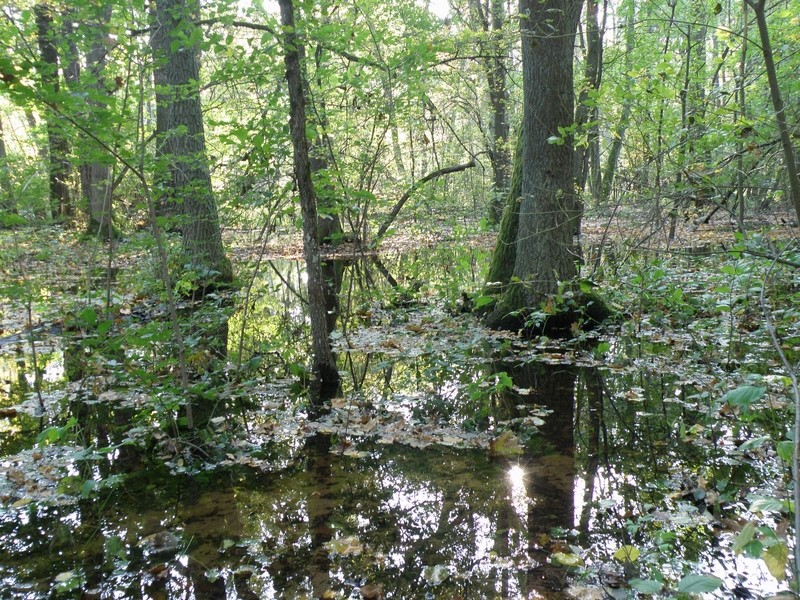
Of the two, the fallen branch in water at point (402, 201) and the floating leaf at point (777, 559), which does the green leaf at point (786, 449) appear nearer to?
the floating leaf at point (777, 559)

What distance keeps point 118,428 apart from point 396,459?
7.62 feet

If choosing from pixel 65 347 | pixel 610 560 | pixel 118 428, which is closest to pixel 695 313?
pixel 610 560

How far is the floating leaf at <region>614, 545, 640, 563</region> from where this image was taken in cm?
264

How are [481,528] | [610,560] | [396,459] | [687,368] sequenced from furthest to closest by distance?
[687,368] → [396,459] → [481,528] → [610,560]

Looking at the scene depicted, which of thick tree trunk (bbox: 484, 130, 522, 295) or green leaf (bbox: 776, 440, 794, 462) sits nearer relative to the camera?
green leaf (bbox: 776, 440, 794, 462)

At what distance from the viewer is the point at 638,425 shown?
4332mm

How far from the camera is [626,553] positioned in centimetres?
269

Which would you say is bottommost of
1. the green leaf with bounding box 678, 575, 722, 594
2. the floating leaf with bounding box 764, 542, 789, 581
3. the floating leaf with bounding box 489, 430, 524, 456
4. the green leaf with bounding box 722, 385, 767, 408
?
the floating leaf with bounding box 489, 430, 524, 456

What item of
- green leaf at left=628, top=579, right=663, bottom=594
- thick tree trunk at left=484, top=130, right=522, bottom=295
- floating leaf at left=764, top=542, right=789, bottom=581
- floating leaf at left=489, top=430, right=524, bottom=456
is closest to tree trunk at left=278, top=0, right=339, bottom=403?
floating leaf at left=489, top=430, right=524, bottom=456

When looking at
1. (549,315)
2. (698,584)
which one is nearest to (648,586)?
(698,584)

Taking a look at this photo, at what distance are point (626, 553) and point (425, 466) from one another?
4.99 ft

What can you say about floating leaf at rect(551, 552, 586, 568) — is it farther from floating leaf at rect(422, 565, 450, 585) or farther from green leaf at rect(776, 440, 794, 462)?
green leaf at rect(776, 440, 794, 462)

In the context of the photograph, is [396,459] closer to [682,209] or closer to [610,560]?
[610,560]

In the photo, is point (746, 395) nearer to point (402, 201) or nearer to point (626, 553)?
point (626, 553)
